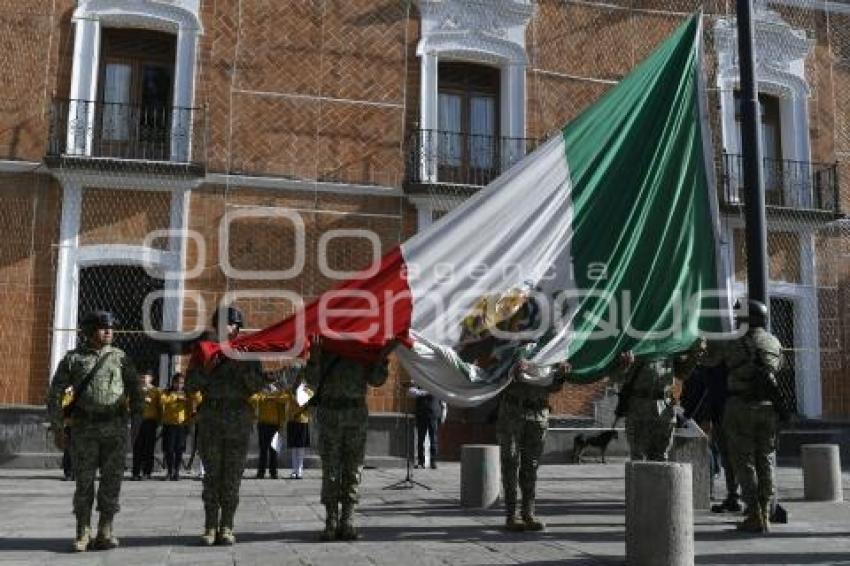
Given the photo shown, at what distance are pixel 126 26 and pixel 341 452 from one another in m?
10.5

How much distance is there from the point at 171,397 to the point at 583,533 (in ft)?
23.2

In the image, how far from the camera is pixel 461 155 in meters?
15.9

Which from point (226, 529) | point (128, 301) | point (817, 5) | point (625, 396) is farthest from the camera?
point (817, 5)

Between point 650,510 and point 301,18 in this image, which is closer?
point 650,510

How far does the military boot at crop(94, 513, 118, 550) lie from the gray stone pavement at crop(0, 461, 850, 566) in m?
0.13

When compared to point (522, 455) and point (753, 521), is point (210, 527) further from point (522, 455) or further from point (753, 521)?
point (753, 521)

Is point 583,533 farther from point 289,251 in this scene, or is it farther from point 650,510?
point 289,251

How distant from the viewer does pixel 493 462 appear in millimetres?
8891

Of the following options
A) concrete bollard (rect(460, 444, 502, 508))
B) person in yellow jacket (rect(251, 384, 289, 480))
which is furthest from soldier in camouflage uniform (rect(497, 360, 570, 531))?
person in yellow jacket (rect(251, 384, 289, 480))

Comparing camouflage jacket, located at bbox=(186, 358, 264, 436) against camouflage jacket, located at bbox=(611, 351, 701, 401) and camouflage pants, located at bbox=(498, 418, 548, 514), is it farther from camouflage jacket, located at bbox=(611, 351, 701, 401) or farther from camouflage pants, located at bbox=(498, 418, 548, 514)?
camouflage jacket, located at bbox=(611, 351, 701, 401)

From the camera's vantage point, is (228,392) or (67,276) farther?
(67,276)

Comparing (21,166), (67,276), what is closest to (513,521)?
(67,276)

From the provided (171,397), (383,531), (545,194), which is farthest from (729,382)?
(171,397)

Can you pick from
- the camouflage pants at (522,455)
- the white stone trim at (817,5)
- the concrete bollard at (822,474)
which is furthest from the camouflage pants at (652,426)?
the white stone trim at (817,5)
